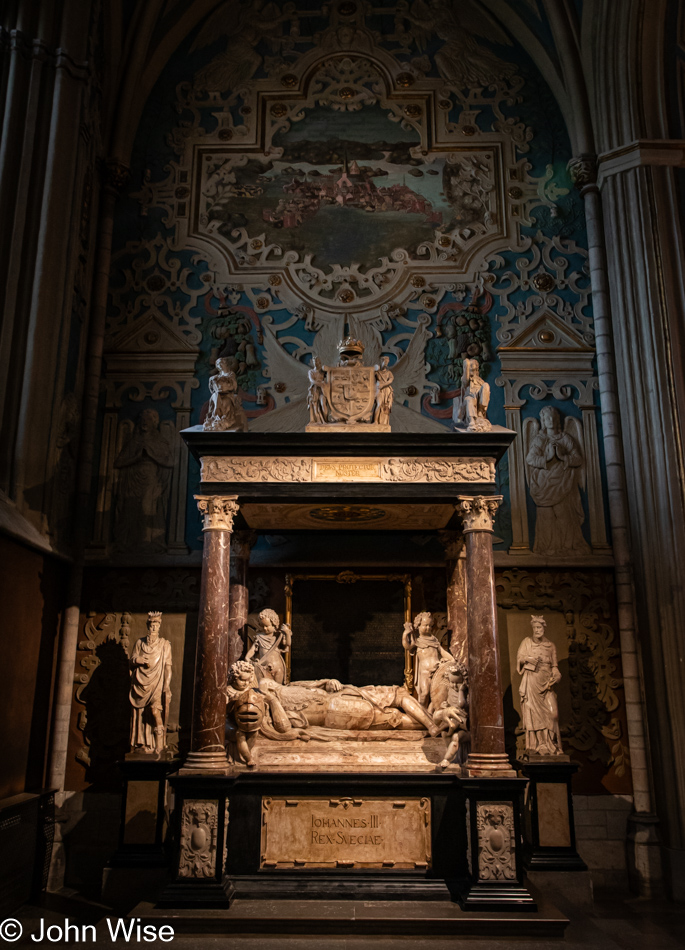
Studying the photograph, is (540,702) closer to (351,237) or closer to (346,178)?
(351,237)

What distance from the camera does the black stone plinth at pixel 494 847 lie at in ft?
19.0

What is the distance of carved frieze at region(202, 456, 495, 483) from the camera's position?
264 inches

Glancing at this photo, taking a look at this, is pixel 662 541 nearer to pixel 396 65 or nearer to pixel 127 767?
pixel 127 767

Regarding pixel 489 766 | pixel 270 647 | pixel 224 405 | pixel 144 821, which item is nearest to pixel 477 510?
pixel 489 766

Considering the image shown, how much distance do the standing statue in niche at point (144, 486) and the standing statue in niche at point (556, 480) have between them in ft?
13.1

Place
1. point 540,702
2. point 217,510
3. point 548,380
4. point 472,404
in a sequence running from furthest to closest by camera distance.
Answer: point 548,380
point 540,702
point 472,404
point 217,510

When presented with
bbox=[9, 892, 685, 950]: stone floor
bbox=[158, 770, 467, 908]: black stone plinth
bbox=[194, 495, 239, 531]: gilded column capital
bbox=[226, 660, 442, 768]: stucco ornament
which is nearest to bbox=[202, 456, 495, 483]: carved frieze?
bbox=[194, 495, 239, 531]: gilded column capital

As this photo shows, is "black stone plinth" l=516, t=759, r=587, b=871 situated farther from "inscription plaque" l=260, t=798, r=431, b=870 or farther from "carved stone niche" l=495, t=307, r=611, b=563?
"carved stone niche" l=495, t=307, r=611, b=563

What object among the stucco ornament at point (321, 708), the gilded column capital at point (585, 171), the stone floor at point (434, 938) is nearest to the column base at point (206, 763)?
the stucco ornament at point (321, 708)

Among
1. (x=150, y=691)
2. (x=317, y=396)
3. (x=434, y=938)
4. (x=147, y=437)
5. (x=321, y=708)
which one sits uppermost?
(x=147, y=437)

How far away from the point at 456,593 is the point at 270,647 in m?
1.85

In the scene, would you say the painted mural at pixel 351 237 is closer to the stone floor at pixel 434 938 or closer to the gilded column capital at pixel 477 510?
the gilded column capital at pixel 477 510

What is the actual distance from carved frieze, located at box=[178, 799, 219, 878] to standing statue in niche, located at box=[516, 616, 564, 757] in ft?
9.56

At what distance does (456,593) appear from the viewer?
7.49 meters
